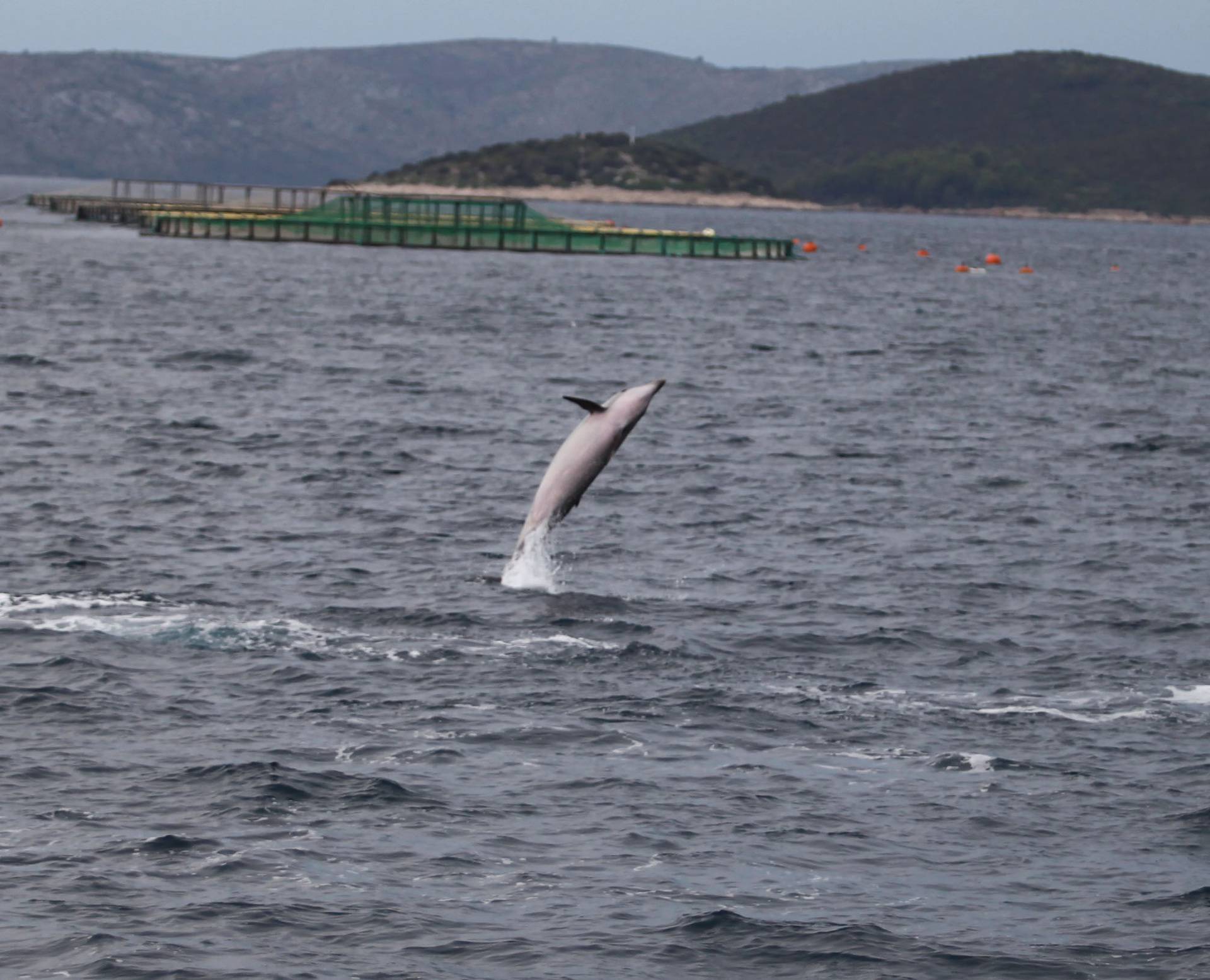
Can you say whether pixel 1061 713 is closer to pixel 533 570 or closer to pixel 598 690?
pixel 598 690

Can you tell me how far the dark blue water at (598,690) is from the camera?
1467cm

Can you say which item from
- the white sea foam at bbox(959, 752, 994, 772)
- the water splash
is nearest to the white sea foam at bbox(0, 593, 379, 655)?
the water splash

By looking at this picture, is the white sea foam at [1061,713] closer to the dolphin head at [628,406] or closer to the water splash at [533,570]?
the dolphin head at [628,406]

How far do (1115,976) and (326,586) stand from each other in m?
14.0

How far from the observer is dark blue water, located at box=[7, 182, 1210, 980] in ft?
48.1

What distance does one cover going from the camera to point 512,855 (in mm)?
15883

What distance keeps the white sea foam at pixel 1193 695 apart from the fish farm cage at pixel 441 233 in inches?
3918

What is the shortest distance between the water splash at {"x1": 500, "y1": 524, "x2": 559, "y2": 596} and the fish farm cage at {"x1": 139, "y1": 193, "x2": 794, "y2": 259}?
93.1m

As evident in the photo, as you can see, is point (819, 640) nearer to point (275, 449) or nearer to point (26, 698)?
point (26, 698)

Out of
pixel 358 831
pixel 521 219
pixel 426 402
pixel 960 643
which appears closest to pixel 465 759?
pixel 358 831

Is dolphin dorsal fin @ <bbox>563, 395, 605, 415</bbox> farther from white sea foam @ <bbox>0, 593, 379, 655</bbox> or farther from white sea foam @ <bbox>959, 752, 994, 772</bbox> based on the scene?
white sea foam @ <bbox>959, 752, 994, 772</bbox>

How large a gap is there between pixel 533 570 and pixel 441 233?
96362 mm

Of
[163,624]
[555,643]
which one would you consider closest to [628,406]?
[555,643]

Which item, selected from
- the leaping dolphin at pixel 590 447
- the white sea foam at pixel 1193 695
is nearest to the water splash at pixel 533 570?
the leaping dolphin at pixel 590 447
